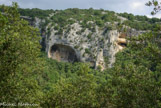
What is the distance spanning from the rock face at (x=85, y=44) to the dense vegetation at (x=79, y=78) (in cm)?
4684

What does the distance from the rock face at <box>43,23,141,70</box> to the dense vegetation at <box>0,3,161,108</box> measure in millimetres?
46840

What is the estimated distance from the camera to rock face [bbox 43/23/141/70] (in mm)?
63434

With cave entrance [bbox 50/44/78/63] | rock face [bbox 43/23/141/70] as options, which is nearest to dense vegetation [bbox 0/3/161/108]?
rock face [bbox 43/23/141/70]

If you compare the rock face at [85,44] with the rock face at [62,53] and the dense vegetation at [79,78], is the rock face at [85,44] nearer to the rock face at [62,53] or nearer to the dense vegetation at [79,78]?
the rock face at [62,53]

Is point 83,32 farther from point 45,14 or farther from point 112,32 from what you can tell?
point 45,14

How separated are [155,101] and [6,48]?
7.50m

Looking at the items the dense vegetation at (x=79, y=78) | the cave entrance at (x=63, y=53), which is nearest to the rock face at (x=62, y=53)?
the cave entrance at (x=63, y=53)

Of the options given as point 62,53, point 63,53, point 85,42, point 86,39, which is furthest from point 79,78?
point 62,53

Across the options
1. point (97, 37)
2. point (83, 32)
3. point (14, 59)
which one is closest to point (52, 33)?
point (83, 32)

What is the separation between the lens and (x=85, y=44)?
65188 millimetres

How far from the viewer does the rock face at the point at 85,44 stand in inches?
2497

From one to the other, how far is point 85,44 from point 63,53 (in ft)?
29.4

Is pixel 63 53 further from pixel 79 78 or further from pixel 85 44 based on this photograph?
pixel 79 78

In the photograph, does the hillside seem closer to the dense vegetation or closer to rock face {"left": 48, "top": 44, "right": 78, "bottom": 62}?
rock face {"left": 48, "top": 44, "right": 78, "bottom": 62}
